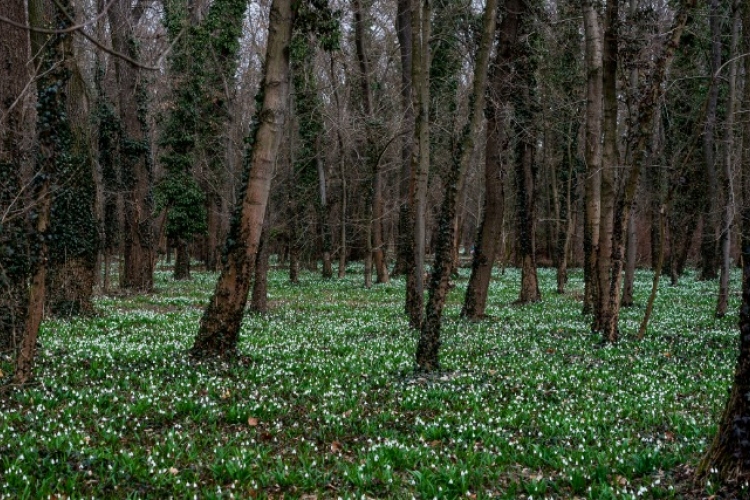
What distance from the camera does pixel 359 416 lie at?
24.8 ft

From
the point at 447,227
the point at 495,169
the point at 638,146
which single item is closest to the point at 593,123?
the point at 495,169

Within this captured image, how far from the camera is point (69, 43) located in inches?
342

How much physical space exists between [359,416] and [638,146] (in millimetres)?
8109

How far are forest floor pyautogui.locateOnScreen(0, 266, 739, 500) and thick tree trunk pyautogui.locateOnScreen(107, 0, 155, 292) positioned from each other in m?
10.1

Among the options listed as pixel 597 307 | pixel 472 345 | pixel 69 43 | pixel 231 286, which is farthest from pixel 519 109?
pixel 69 43

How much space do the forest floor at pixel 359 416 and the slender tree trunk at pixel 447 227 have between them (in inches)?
20.7

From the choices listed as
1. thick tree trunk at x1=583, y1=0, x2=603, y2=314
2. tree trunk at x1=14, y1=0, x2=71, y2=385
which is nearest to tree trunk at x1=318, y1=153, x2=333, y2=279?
thick tree trunk at x1=583, y1=0, x2=603, y2=314

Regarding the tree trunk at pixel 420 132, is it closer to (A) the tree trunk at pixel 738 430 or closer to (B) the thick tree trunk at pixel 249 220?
(B) the thick tree trunk at pixel 249 220

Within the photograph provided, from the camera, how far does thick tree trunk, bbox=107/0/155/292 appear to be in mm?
22281

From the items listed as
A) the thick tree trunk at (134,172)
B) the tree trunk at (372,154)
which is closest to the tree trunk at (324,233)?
the tree trunk at (372,154)

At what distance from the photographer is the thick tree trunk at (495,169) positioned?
16.5 meters

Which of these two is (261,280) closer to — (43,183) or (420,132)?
(420,132)

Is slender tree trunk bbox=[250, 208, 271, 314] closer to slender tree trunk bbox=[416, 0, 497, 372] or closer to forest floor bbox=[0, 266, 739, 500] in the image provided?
forest floor bbox=[0, 266, 739, 500]

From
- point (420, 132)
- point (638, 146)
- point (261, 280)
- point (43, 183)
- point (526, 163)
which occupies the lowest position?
point (261, 280)
